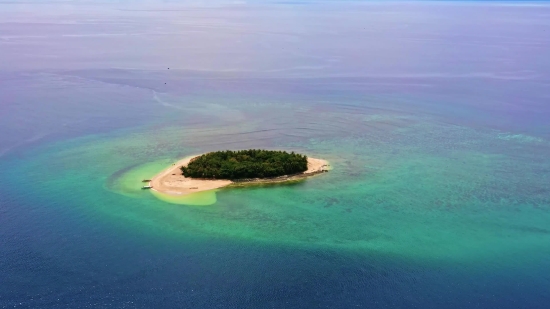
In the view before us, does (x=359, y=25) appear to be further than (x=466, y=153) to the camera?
Yes

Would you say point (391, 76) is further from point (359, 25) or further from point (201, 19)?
point (201, 19)

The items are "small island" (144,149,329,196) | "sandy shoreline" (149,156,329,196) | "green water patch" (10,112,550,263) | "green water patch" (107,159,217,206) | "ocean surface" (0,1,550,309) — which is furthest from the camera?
"small island" (144,149,329,196)

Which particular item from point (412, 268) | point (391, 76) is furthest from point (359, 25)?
point (412, 268)

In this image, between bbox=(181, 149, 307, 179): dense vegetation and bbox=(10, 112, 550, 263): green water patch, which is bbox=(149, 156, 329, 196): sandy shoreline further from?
bbox=(10, 112, 550, 263): green water patch

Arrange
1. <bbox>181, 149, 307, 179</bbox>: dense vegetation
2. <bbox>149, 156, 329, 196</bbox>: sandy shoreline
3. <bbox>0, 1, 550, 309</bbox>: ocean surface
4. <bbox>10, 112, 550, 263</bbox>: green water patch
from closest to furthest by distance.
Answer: <bbox>0, 1, 550, 309</bbox>: ocean surface < <bbox>10, 112, 550, 263</bbox>: green water patch < <bbox>149, 156, 329, 196</bbox>: sandy shoreline < <bbox>181, 149, 307, 179</bbox>: dense vegetation

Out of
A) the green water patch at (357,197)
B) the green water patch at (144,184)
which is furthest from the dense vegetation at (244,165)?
the green water patch at (144,184)

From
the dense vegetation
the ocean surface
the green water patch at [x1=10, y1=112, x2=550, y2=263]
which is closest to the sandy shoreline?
the dense vegetation

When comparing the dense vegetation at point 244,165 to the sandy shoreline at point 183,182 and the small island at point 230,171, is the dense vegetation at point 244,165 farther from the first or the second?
the sandy shoreline at point 183,182
